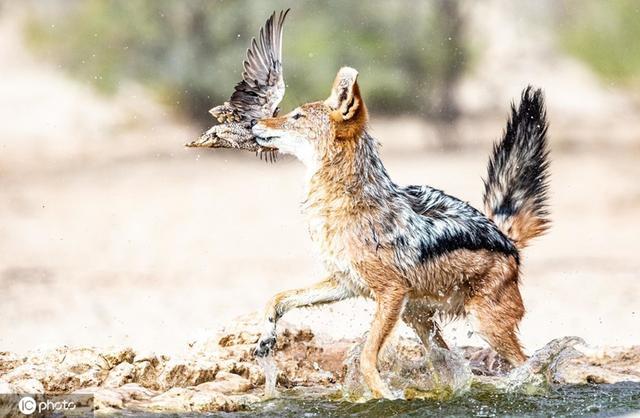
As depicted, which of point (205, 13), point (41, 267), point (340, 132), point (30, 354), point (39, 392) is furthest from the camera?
point (205, 13)

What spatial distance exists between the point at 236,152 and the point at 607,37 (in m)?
6.31

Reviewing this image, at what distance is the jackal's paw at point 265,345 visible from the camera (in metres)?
8.05

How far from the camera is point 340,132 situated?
7980 millimetres

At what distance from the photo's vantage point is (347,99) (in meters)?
7.93

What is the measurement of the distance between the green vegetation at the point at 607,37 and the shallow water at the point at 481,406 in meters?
13.3

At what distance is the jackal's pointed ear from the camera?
7.91 meters

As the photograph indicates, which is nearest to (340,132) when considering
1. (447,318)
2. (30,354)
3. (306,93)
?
(447,318)

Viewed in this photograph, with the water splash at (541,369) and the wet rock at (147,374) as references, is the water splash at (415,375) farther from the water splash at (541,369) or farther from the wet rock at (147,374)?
the wet rock at (147,374)

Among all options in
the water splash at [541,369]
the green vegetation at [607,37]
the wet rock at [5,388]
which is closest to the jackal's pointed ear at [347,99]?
the water splash at [541,369]

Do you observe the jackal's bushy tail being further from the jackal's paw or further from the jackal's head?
the jackal's paw

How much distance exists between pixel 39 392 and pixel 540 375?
2.96 m

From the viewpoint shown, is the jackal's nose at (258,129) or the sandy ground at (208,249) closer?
the jackal's nose at (258,129)

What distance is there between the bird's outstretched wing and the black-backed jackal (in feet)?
1.16

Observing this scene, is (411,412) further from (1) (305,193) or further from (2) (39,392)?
(2) (39,392)
